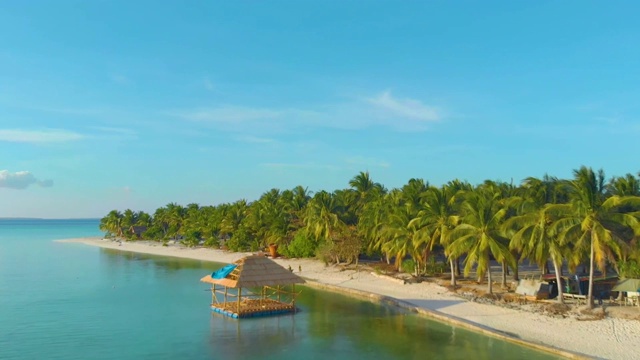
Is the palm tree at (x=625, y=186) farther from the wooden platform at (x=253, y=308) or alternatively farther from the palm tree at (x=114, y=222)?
the palm tree at (x=114, y=222)

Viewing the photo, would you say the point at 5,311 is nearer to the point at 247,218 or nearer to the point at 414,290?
the point at 414,290

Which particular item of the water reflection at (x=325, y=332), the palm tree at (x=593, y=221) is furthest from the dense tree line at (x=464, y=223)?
the water reflection at (x=325, y=332)

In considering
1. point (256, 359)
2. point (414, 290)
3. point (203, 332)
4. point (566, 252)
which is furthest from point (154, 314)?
point (566, 252)

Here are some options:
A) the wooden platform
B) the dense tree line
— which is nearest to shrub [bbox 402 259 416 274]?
the dense tree line

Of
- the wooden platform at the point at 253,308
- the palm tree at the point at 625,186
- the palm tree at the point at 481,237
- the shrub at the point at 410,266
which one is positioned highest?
the palm tree at the point at 625,186

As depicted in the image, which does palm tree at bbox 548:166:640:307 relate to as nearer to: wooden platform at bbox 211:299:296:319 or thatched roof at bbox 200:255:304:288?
thatched roof at bbox 200:255:304:288

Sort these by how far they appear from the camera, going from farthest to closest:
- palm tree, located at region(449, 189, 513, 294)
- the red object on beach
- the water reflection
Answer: the red object on beach < palm tree, located at region(449, 189, 513, 294) < the water reflection
